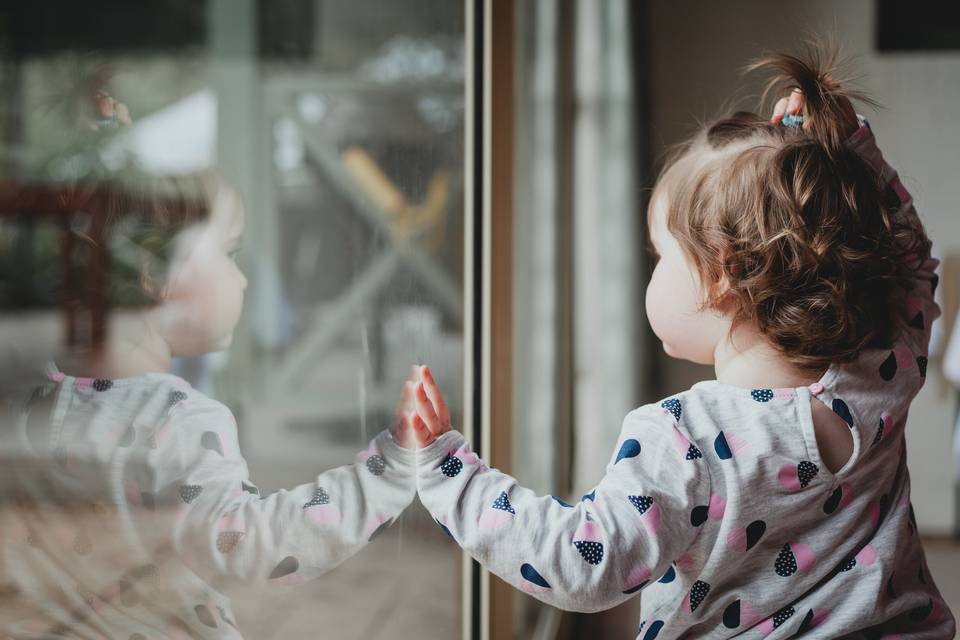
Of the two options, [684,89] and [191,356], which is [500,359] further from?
[684,89]

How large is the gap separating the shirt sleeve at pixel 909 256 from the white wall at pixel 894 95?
235cm

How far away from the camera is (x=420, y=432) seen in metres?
0.74

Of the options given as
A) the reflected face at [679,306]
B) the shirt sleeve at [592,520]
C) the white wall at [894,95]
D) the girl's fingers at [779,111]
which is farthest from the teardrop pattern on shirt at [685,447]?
the white wall at [894,95]

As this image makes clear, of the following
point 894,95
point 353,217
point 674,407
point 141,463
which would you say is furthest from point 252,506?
point 894,95

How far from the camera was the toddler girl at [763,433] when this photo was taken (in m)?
0.69

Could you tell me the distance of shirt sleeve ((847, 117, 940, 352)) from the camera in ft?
2.73

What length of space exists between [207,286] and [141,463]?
0.10 meters

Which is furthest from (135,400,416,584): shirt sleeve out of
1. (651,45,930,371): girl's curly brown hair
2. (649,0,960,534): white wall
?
(649,0,960,534): white wall

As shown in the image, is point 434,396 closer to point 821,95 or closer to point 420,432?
point 420,432

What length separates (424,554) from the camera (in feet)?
3.09

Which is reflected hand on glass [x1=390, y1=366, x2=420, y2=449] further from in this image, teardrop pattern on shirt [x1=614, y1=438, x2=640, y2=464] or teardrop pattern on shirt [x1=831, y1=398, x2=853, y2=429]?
teardrop pattern on shirt [x1=831, y1=398, x2=853, y2=429]

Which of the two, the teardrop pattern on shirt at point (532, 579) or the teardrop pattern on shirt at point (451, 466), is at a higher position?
the teardrop pattern on shirt at point (451, 466)

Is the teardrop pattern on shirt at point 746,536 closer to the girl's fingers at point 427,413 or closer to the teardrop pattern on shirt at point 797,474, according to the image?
the teardrop pattern on shirt at point 797,474

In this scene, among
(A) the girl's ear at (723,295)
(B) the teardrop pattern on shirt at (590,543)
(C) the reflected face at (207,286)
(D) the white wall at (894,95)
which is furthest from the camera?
(D) the white wall at (894,95)
